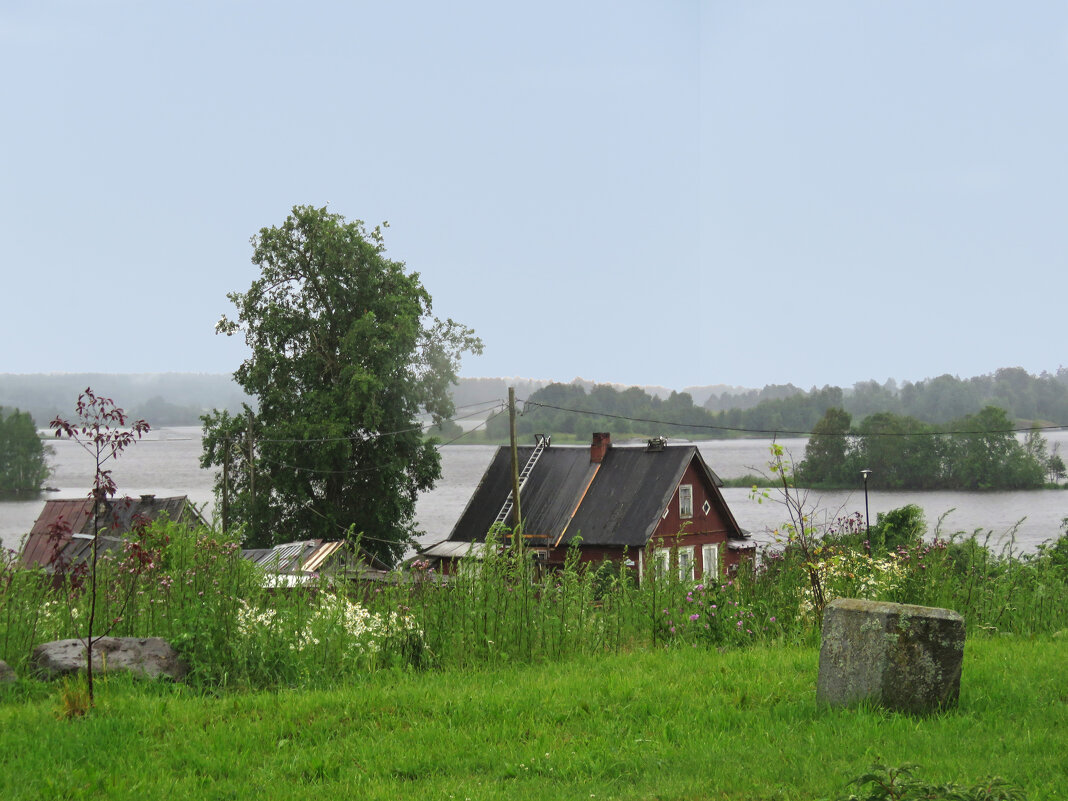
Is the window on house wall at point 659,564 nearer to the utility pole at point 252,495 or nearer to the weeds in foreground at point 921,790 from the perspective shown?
the weeds in foreground at point 921,790

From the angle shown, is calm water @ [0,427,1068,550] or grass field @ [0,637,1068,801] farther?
calm water @ [0,427,1068,550]

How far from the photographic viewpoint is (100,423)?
6836 mm

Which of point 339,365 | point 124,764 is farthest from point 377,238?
point 124,764

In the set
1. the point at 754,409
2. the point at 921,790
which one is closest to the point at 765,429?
the point at 754,409

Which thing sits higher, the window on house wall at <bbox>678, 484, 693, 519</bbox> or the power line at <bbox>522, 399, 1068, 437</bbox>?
the power line at <bbox>522, 399, 1068, 437</bbox>

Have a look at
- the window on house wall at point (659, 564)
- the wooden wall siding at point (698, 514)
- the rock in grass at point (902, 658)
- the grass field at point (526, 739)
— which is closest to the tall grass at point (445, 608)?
the window on house wall at point (659, 564)

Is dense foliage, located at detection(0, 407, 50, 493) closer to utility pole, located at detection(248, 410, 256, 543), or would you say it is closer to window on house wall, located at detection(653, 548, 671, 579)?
utility pole, located at detection(248, 410, 256, 543)

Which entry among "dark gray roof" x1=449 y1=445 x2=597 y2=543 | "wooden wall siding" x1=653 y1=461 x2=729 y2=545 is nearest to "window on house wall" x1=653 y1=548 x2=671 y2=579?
"wooden wall siding" x1=653 y1=461 x2=729 y2=545

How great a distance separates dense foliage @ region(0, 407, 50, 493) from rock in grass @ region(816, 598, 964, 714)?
62492mm

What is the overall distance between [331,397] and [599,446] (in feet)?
32.9

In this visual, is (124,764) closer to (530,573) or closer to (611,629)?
(530,573)

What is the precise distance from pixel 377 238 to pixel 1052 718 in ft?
100

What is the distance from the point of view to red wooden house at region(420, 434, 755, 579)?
3192 cm

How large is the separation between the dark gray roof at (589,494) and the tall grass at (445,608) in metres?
21.4
